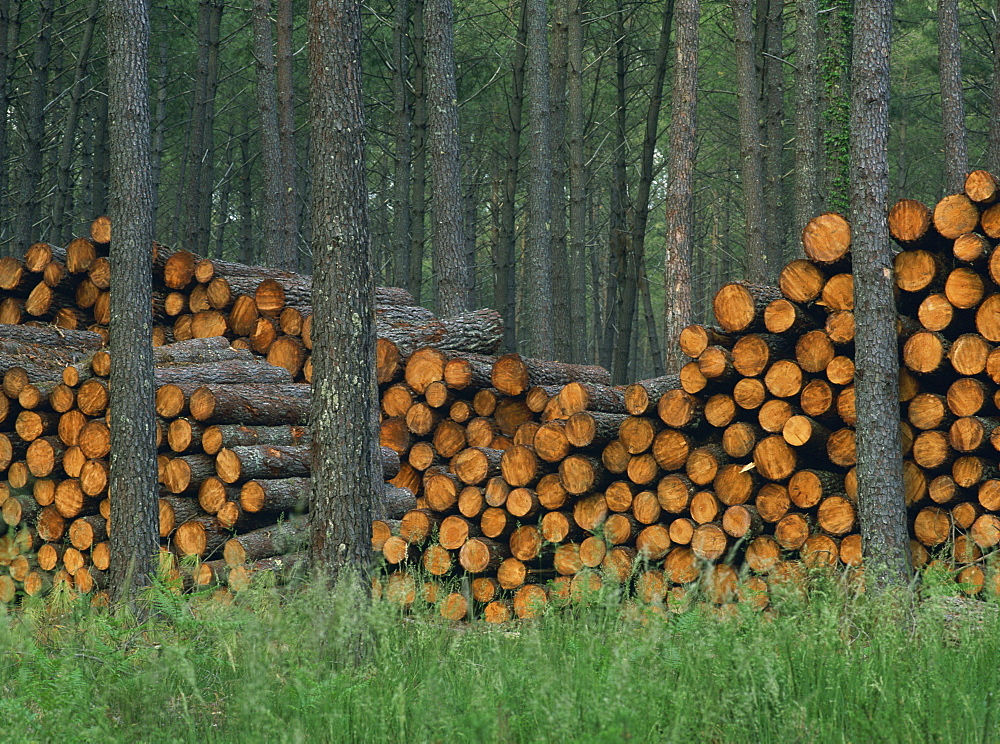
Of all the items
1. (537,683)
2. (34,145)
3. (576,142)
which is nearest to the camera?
(537,683)

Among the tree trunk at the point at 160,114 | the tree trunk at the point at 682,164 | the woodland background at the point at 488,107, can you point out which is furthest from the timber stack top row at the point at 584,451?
the tree trunk at the point at 160,114

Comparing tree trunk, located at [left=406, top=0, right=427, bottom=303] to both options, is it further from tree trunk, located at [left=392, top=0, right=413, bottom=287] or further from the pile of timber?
the pile of timber

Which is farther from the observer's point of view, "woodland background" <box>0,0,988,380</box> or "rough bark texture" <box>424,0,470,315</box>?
"woodland background" <box>0,0,988,380</box>

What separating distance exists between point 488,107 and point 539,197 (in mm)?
10568

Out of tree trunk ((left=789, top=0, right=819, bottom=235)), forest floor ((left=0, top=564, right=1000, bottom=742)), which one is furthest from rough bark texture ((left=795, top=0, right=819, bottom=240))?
forest floor ((left=0, top=564, right=1000, bottom=742))

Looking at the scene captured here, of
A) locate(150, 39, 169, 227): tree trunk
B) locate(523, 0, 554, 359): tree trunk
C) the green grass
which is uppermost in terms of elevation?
locate(150, 39, 169, 227): tree trunk

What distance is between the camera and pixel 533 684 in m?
3.15

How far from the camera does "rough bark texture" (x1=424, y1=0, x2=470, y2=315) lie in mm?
10758

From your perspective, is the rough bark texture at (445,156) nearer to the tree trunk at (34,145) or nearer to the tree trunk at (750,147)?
the tree trunk at (750,147)

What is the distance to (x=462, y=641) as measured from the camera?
4.63 metres

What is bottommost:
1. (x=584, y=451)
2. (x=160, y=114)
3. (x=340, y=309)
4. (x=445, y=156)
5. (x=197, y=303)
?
(x=584, y=451)

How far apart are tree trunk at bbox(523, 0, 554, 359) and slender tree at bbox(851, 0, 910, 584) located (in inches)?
305

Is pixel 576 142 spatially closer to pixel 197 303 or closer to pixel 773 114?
pixel 773 114

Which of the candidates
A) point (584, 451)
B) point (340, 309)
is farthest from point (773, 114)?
point (340, 309)
